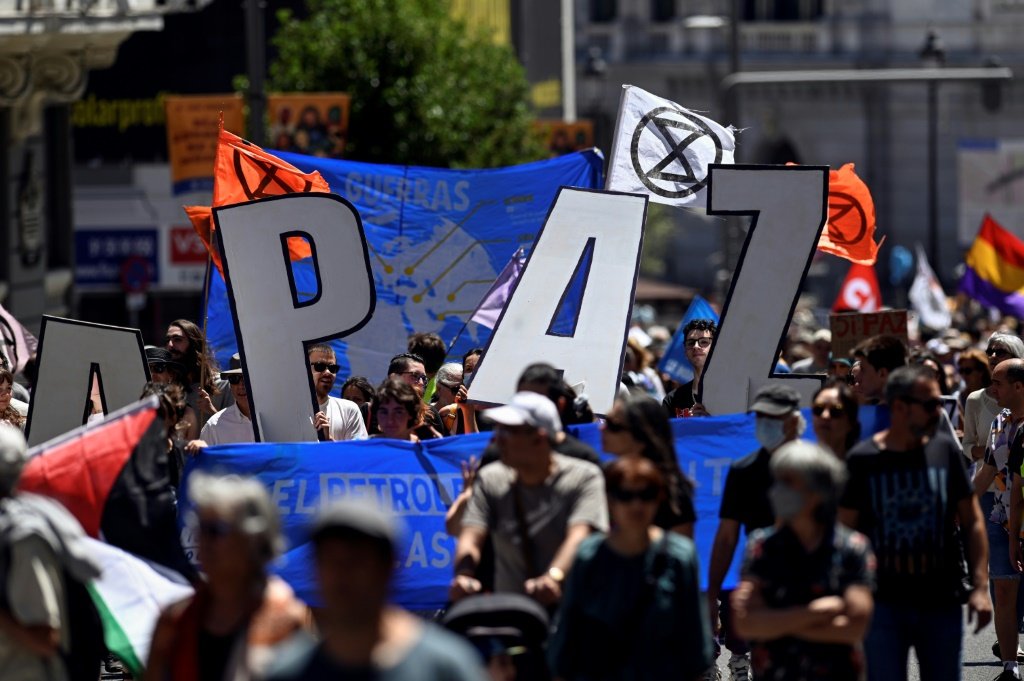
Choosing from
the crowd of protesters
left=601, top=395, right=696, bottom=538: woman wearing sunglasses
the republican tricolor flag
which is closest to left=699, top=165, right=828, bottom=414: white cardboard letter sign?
the crowd of protesters

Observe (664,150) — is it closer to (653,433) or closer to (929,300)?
(653,433)

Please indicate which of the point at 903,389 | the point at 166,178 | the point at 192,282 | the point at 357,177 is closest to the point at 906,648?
the point at 903,389

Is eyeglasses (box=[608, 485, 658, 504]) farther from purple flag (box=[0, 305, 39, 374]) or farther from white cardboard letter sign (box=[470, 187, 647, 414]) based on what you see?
purple flag (box=[0, 305, 39, 374])

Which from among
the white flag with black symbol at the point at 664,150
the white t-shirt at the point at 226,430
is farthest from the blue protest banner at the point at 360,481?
the white flag with black symbol at the point at 664,150

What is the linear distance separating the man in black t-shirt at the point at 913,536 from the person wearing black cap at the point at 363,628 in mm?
2763

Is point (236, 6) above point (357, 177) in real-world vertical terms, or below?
above

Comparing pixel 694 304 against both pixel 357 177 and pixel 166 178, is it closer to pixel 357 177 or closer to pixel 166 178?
pixel 357 177

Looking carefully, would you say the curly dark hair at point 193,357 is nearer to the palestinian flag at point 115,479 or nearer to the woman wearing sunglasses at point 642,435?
the palestinian flag at point 115,479

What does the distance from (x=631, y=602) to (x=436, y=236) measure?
24.9 feet

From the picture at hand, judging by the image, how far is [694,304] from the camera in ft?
47.7

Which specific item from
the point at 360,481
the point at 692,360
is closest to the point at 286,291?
the point at 360,481

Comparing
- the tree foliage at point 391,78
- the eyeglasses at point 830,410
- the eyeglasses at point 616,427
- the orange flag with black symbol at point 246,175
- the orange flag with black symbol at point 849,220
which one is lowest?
the eyeglasses at point 830,410

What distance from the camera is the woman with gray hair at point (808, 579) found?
5.74 metres

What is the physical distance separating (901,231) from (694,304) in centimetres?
4322
